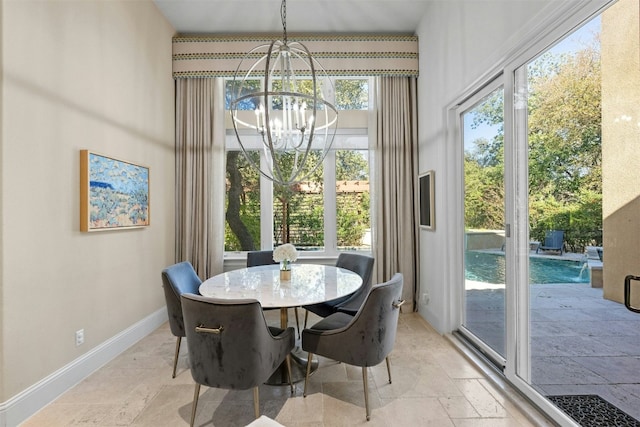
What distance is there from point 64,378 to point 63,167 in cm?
147

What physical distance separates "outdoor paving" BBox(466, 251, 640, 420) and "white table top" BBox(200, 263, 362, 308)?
118 cm

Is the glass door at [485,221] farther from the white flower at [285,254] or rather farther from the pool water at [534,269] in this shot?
the white flower at [285,254]

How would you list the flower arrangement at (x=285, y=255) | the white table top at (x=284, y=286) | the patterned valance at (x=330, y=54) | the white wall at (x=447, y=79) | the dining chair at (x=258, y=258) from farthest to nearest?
the patterned valance at (x=330, y=54), the dining chair at (x=258, y=258), the flower arrangement at (x=285, y=255), the white wall at (x=447, y=79), the white table top at (x=284, y=286)

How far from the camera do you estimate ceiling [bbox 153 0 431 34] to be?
Answer: 134 inches

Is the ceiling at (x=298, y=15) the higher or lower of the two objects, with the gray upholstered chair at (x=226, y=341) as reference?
higher

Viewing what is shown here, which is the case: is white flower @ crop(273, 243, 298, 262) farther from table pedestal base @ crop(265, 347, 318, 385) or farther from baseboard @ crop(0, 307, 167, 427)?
baseboard @ crop(0, 307, 167, 427)

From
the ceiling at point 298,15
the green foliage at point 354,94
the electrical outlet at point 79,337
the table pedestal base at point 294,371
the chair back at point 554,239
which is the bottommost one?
the table pedestal base at point 294,371

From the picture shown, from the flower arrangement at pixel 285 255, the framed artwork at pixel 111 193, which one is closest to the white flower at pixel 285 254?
the flower arrangement at pixel 285 255

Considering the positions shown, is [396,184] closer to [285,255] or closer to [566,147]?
[285,255]

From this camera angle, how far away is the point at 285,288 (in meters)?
Answer: 2.20

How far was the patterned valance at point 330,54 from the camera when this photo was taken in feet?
12.7

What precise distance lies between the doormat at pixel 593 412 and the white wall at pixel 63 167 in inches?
125

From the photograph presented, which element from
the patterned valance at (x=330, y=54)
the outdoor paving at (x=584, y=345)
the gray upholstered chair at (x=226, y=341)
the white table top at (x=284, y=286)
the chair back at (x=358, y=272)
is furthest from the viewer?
the patterned valance at (x=330, y=54)

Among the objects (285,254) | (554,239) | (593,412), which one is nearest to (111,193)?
(285,254)
